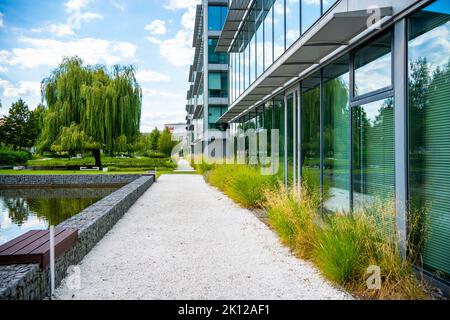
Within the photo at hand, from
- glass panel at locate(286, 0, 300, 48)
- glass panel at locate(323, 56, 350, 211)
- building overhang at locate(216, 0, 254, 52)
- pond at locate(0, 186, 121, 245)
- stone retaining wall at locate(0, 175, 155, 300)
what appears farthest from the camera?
building overhang at locate(216, 0, 254, 52)

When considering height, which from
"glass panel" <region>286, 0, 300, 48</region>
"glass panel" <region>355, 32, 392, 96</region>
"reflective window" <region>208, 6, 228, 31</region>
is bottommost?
"glass panel" <region>355, 32, 392, 96</region>

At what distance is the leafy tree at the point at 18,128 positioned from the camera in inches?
2069

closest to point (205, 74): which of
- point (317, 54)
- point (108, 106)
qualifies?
point (108, 106)

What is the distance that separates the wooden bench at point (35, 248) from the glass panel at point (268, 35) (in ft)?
26.5

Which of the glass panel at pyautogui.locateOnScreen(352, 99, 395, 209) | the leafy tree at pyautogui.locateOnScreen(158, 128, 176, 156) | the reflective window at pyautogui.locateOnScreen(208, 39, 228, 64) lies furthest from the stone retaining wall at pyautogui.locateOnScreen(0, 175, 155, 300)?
the leafy tree at pyautogui.locateOnScreen(158, 128, 176, 156)

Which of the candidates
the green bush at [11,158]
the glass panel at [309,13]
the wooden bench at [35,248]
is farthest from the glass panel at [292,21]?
the green bush at [11,158]

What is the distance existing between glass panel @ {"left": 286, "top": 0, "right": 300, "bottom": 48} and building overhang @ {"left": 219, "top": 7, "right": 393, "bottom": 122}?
2.43 ft

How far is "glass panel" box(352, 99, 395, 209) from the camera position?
5402 millimetres

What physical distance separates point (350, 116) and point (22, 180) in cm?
1981

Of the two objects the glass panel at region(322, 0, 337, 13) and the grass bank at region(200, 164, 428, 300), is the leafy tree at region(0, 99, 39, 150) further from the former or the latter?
the grass bank at region(200, 164, 428, 300)
